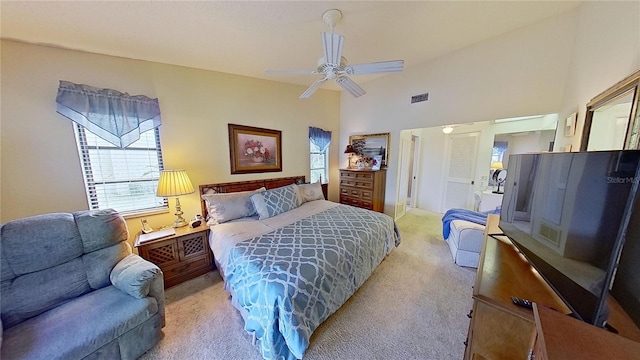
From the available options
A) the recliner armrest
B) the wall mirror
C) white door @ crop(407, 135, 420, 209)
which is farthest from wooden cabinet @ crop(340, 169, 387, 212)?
the recliner armrest

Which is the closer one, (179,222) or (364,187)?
(179,222)

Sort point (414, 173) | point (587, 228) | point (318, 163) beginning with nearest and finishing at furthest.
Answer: point (587, 228)
point (318, 163)
point (414, 173)

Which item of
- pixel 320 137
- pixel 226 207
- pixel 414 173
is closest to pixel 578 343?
pixel 226 207

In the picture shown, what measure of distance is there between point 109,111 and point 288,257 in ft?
8.25

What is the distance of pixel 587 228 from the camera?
29.5 inches

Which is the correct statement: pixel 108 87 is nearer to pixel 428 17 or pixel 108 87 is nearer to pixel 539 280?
pixel 428 17

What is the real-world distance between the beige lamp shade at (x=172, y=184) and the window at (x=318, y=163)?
235cm

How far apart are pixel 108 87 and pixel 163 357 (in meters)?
2.74

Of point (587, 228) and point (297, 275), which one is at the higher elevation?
point (587, 228)

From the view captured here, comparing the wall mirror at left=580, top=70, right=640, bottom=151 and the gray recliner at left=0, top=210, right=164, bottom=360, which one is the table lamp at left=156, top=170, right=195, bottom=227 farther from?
the wall mirror at left=580, top=70, right=640, bottom=151

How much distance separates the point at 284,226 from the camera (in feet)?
7.63

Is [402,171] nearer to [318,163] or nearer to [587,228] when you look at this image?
[318,163]

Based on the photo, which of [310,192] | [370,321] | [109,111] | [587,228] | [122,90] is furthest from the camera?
[310,192]

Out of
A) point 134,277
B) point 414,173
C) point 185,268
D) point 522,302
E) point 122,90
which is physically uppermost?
point 122,90
